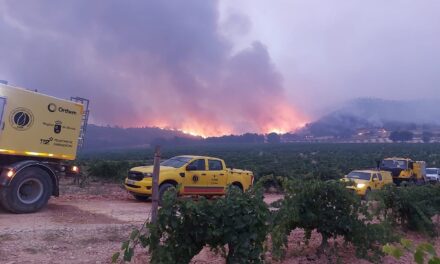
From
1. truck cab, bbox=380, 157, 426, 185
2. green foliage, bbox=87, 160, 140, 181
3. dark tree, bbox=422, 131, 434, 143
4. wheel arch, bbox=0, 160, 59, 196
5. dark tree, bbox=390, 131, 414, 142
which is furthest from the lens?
dark tree, bbox=390, 131, 414, 142

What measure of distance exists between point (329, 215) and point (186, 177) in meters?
8.29

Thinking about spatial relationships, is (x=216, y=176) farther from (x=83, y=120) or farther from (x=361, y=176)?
(x=361, y=176)

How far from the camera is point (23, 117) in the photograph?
11.7 m

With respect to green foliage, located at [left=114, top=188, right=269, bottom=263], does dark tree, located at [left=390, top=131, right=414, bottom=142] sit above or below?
above

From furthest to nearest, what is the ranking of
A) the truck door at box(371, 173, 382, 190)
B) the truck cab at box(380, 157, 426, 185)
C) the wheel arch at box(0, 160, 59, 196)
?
the truck cab at box(380, 157, 426, 185) → the truck door at box(371, 173, 382, 190) → the wheel arch at box(0, 160, 59, 196)

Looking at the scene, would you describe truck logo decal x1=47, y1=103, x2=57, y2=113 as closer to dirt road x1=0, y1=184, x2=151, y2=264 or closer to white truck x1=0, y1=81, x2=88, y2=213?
white truck x1=0, y1=81, x2=88, y2=213

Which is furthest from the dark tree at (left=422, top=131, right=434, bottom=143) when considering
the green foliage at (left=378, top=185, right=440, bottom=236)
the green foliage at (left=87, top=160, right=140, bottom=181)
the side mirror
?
the green foliage at (left=378, top=185, right=440, bottom=236)

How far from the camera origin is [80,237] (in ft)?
29.2

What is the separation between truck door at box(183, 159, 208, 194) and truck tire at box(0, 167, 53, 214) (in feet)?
15.6

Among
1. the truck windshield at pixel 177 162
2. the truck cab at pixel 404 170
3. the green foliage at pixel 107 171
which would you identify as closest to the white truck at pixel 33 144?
the truck windshield at pixel 177 162

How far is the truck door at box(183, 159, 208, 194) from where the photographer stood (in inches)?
608

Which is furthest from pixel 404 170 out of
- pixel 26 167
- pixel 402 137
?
pixel 402 137

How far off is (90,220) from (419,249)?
1030 cm

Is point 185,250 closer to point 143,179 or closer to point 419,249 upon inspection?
point 419,249
